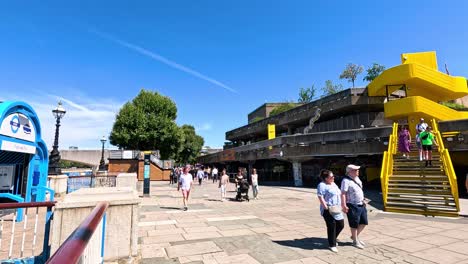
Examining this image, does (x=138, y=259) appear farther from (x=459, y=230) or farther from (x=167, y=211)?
(x=459, y=230)

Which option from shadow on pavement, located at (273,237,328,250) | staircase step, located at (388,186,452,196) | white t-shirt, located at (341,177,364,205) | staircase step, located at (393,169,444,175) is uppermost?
staircase step, located at (393,169,444,175)

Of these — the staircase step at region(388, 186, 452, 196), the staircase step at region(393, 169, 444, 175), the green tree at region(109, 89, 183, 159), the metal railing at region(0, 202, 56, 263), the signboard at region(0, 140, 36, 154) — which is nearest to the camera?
the metal railing at region(0, 202, 56, 263)

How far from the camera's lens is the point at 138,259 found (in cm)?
512

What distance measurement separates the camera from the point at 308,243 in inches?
248

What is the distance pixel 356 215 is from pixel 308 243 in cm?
127

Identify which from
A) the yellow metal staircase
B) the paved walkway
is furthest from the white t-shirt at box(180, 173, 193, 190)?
the yellow metal staircase

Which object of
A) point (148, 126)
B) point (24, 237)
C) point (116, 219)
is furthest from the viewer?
point (148, 126)

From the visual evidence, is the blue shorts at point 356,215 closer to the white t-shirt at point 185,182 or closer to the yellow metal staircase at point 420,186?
the yellow metal staircase at point 420,186

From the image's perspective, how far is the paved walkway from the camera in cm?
529

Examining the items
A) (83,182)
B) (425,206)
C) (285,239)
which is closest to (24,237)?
(285,239)

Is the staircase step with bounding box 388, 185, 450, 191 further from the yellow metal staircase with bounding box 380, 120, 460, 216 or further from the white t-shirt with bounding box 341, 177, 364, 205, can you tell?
the white t-shirt with bounding box 341, 177, 364, 205

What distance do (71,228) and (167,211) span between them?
21.7 ft

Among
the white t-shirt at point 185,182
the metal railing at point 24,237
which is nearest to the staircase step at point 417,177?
the white t-shirt at point 185,182

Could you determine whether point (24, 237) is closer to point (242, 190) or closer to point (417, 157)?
point (242, 190)
